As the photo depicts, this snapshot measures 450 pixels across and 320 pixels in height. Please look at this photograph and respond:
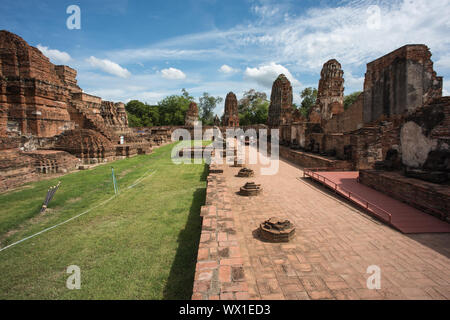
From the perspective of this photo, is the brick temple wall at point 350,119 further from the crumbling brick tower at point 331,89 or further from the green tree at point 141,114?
the green tree at point 141,114

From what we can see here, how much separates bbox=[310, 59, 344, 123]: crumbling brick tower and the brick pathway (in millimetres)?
15632

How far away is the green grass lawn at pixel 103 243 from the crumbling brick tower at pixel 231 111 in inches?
1168

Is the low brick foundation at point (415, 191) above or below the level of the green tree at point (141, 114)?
below

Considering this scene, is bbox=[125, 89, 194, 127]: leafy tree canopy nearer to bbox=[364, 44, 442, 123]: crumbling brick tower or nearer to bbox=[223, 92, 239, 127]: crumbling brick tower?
bbox=[223, 92, 239, 127]: crumbling brick tower

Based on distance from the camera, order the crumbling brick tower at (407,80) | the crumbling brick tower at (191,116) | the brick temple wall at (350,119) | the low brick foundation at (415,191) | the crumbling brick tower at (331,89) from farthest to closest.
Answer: the crumbling brick tower at (191,116) < the crumbling brick tower at (331,89) < the brick temple wall at (350,119) < the crumbling brick tower at (407,80) < the low brick foundation at (415,191)

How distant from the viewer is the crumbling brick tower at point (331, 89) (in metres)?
18.2

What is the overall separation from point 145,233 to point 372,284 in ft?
11.8

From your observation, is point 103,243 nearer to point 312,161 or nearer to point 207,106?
point 312,161

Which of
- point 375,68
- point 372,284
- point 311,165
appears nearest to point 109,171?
point 311,165

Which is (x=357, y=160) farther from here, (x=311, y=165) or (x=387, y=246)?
(x=387, y=246)

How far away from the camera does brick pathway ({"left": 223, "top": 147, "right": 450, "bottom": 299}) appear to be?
2416mm

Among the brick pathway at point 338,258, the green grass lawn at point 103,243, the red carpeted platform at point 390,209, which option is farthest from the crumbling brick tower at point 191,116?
the brick pathway at point 338,258

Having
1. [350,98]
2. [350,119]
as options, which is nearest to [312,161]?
[350,119]

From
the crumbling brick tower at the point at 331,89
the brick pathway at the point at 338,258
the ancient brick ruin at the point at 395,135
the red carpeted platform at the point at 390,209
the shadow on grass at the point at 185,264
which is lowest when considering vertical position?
the shadow on grass at the point at 185,264
